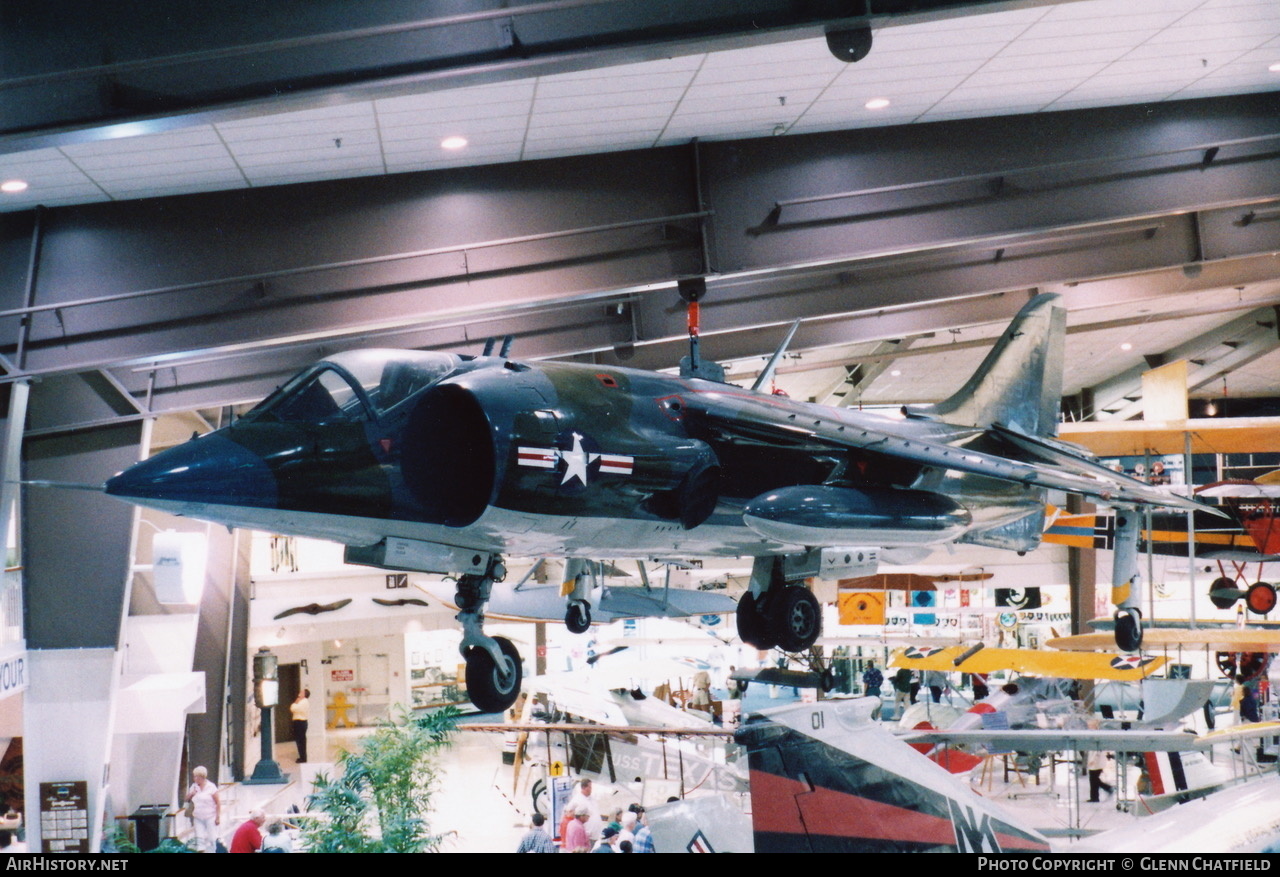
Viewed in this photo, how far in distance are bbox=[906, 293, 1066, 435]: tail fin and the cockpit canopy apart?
4.37 metres

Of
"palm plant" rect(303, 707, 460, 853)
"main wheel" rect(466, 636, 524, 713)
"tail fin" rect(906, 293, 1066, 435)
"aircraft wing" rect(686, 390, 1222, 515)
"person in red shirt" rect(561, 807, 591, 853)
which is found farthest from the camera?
"person in red shirt" rect(561, 807, 591, 853)

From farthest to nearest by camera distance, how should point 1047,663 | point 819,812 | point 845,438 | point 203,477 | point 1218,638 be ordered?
point 1047,663 < point 1218,638 < point 819,812 < point 845,438 < point 203,477

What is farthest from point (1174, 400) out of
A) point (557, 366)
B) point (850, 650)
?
point (850, 650)

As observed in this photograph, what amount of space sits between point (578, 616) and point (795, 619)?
1580mm

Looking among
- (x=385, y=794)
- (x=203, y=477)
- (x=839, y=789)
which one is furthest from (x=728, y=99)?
(x=385, y=794)

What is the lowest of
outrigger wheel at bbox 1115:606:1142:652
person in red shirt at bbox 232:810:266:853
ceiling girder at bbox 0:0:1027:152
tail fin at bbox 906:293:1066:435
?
person in red shirt at bbox 232:810:266:853

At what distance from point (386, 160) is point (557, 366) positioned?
237 cm

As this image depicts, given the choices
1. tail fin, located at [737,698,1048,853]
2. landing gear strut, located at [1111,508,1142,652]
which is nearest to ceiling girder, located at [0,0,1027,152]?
tail fin, located at [737,698,1048,853]

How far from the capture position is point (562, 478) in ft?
16.1

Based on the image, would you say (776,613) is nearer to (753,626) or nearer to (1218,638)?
(753,626)

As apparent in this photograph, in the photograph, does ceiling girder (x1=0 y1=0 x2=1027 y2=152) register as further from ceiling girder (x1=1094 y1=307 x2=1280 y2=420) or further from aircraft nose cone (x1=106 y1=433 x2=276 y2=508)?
ceiling girder (x1=1094 y1=307 x2=1280 y2=420)

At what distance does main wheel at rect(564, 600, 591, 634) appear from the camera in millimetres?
7105

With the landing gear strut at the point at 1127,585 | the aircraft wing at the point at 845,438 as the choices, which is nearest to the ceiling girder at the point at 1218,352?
the landing gear strut at the point at 1127,585

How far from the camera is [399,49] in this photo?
4.28 metres
